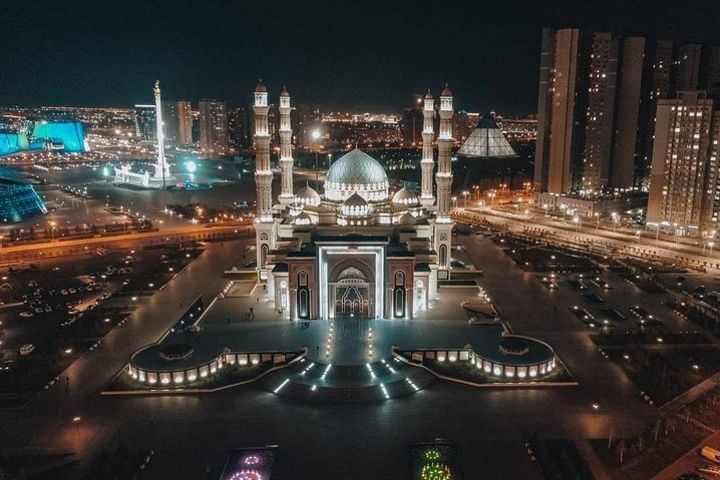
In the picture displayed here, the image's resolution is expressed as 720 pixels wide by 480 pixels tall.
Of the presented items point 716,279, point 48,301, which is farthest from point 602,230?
point 48,301

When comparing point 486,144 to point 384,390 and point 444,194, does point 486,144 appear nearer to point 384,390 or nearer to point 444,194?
point 444,194

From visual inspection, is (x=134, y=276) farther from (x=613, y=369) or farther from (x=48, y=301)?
(x=613, y=369)

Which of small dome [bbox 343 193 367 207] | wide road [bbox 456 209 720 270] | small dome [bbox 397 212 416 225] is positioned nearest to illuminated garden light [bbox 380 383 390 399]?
small dome [bbox 343 193 367 207]

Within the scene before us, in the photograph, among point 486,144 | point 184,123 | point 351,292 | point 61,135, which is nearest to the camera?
point 351,292

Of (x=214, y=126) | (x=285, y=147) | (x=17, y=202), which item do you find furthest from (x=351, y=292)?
(x=214, y=126)

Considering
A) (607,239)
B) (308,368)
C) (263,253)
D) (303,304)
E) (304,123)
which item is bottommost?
(308,368)

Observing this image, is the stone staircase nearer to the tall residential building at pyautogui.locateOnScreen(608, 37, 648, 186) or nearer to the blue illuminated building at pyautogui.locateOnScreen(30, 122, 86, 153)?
the tall residential building at pyautogui.locateOnScreen(608, 37, 648, 186)
